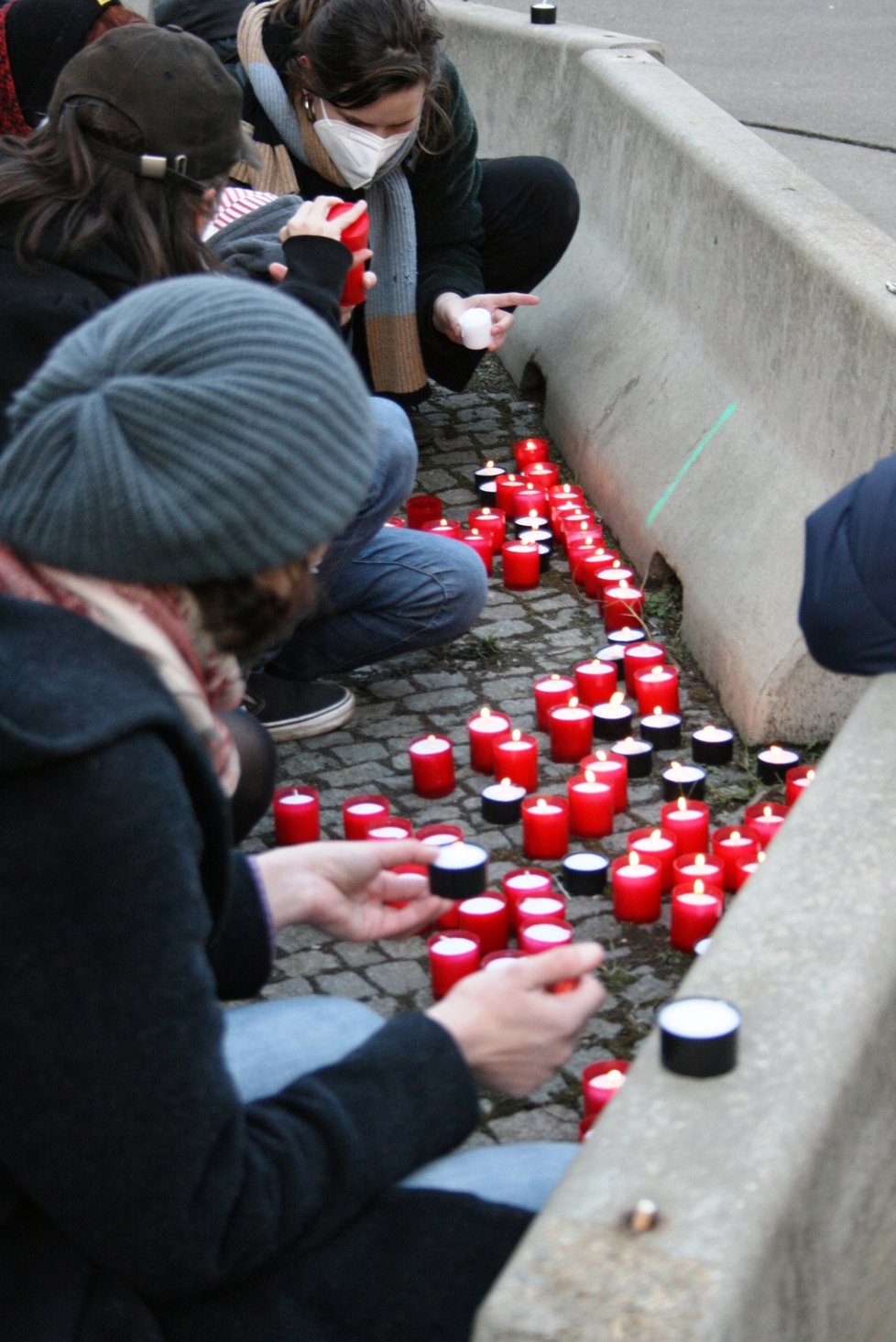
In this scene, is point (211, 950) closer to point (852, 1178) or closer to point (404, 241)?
point (852, 1178)

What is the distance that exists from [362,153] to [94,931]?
4049mm

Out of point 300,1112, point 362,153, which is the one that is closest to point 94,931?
point 300,1112

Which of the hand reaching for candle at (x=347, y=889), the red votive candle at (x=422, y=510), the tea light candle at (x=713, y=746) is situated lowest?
the red votive candle at (x=422, y=510)

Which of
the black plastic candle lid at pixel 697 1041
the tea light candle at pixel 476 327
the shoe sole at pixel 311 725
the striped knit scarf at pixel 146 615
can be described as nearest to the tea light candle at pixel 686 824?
the shoe sole at pixel 311 725

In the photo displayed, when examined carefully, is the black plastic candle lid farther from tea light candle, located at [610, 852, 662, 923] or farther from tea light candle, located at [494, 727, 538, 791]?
tea light candle, located at [494, 727, 538, 791]

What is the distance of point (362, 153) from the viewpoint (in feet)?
17.2

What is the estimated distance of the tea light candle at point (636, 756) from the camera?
4.08 m

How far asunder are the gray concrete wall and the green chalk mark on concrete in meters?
2.60

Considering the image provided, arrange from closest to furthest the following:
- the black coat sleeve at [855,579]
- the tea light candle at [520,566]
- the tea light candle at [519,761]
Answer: the black coat sleeve at [855,579] < the tea light candle at [519,761] < the tea light candle at [520,566]

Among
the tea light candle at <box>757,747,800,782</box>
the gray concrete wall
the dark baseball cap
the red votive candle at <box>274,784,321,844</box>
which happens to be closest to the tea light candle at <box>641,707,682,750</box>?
the tea light candle at <box>757,747,800,782</box>

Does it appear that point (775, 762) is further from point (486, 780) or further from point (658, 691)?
point (486, 780)

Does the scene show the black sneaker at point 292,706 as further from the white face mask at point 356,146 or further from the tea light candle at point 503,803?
→ the white face mask at point 356,146

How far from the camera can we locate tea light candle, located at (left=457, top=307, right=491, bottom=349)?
5402 mm

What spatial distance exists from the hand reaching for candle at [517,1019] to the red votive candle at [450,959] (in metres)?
1.10
